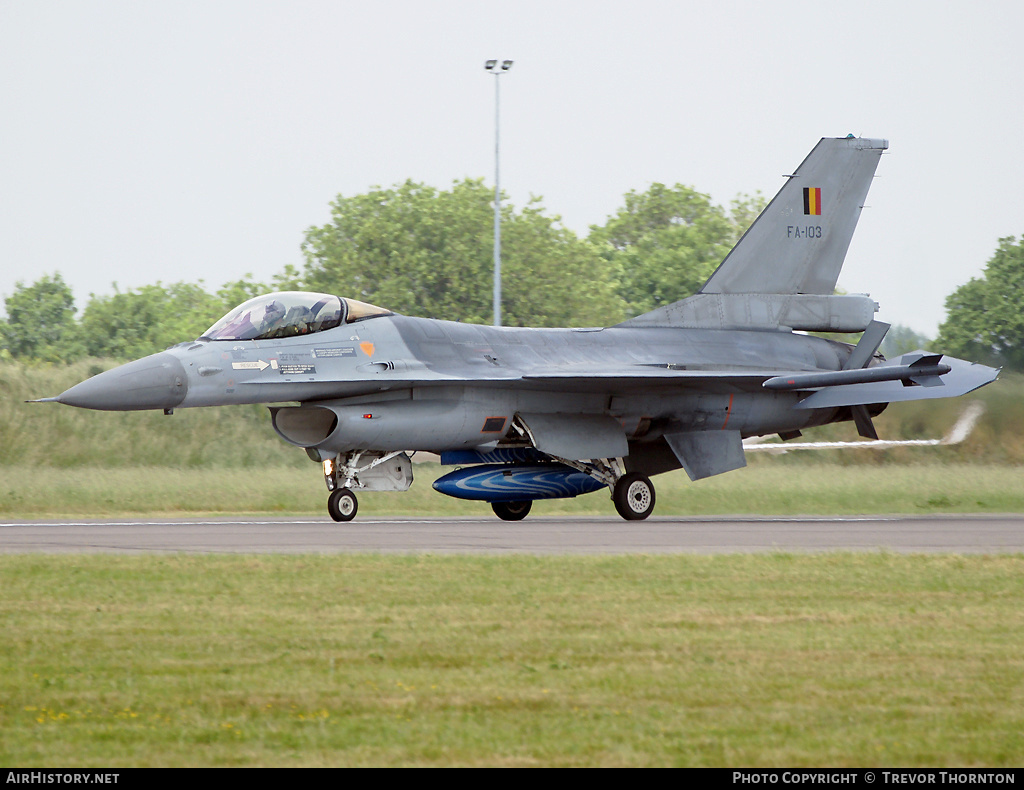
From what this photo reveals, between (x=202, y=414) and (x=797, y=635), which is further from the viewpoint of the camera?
(x=202, y=414)

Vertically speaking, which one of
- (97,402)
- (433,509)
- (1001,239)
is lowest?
(433,509)

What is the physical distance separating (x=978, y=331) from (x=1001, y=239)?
13.7 meters

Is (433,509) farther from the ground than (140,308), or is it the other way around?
(140,308)

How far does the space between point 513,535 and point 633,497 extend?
4236 mm

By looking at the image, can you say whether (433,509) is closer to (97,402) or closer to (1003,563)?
(97,402)

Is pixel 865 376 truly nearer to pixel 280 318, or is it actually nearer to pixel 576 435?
pixel 576 435

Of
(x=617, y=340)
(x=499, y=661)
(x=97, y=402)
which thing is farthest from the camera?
(x=617, y=340)

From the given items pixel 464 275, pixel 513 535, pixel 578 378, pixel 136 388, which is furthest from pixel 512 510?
pixel 464 275

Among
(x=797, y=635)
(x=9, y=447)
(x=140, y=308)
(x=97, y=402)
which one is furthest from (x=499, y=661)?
(x=140, y=308)

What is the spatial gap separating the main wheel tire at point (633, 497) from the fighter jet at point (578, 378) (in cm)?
3

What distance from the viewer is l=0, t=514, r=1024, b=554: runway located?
12.8m

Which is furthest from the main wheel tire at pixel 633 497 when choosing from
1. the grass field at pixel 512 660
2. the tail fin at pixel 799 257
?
the grass field at pixel 512 660
